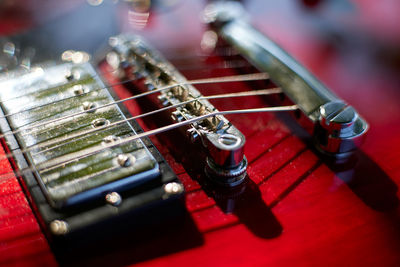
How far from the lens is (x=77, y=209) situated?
1.97 feet

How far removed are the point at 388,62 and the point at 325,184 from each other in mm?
528

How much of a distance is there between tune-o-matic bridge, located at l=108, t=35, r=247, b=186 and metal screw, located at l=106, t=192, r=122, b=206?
18cm

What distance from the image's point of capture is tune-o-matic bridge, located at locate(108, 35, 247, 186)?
2.25 ft

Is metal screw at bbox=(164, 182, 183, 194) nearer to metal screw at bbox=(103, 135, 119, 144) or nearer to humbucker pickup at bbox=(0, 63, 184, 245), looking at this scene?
humbucker pickup at bbox=(0, 63, 184, 245)

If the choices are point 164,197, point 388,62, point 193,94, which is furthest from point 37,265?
point 388,62

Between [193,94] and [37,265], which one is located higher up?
[193,94]

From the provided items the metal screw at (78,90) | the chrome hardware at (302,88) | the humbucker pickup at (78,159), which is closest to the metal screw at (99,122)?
the humbucker pickup at (78,159)

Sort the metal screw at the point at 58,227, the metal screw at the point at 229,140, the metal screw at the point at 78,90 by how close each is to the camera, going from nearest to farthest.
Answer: the metal screw at the point at 58,227 → the metal screw at the point at 229,140 → the metal screw at the point at 78,90

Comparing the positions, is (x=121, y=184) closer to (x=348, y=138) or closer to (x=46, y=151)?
(x=46, y=151)

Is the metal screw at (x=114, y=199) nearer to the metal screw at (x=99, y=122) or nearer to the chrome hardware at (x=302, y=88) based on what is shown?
the metal screw at (x=99, y=122)

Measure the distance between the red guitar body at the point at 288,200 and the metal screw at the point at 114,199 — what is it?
8 cm

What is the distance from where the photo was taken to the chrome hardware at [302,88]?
77 centimetres

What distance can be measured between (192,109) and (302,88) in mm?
245

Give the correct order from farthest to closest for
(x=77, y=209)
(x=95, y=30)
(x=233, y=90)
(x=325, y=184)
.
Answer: (x=95, y=30), (x=233, y=90), (x=325, y=184), (x=77, y=209)
